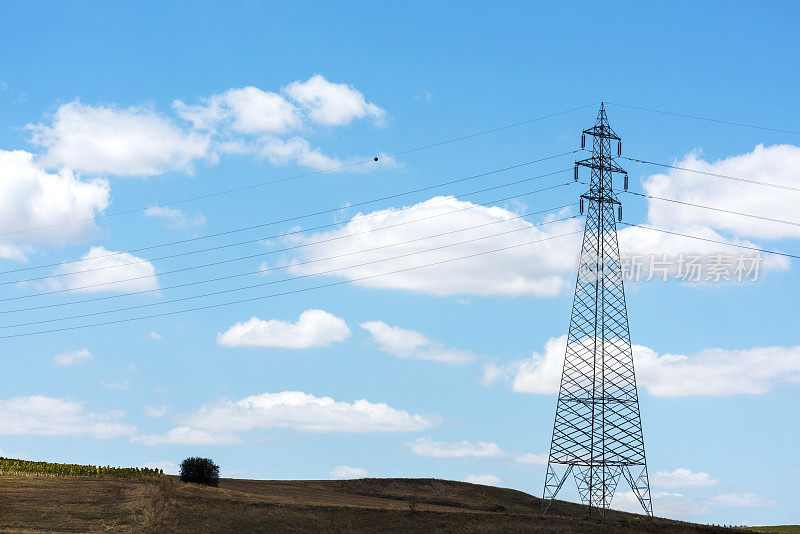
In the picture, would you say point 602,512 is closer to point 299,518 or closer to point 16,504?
point 299,518

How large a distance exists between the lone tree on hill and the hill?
1.76m

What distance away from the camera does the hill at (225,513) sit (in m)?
44.2

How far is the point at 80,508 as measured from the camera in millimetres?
47688

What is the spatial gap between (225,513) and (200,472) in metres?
13.6

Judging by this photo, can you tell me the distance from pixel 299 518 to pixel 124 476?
22352 mm

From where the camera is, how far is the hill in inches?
1741

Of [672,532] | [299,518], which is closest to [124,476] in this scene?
[299,518]

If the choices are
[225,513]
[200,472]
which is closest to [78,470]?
[200,472]

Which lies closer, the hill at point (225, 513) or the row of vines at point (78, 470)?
the hill at point (225, 513)

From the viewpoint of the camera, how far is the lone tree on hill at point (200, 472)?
5897 cm

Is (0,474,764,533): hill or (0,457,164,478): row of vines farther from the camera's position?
(0,457,164,478): row of vines

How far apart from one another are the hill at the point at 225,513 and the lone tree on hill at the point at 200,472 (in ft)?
5.77

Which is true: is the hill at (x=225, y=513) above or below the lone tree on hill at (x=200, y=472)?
below

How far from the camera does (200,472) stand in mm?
58938
